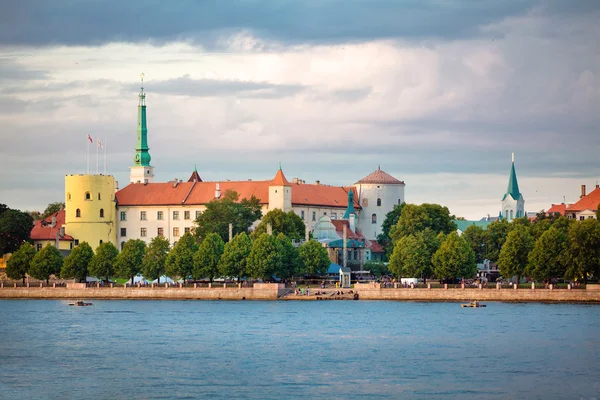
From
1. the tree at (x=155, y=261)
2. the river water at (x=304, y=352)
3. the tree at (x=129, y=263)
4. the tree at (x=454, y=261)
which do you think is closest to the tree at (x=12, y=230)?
the tree at (x=129, y=263)

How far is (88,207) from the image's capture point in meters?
131

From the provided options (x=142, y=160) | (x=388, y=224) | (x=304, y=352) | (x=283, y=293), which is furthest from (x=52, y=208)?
(x=304, y=352)

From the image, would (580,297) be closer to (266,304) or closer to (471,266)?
(471,266)

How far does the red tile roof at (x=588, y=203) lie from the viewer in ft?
474

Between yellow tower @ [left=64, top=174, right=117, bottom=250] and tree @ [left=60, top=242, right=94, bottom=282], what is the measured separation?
713 inches

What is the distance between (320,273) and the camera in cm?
11062

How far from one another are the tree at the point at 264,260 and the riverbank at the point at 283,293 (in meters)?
1.85

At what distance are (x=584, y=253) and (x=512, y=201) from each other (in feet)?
296

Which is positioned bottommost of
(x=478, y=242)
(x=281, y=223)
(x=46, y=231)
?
(x=478, y=242)

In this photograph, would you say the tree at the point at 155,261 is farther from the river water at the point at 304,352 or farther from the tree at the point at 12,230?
the tree at the point at 12,230

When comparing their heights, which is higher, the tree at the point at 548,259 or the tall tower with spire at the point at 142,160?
the tall tower with spire at the point at 142,160

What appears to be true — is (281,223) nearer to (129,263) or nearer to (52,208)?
(129,263)

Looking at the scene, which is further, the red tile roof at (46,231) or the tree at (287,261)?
the red tile roof at (46,231)

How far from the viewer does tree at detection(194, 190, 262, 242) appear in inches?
4929
